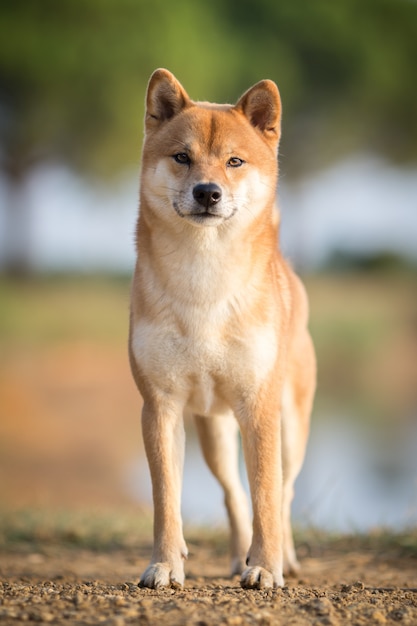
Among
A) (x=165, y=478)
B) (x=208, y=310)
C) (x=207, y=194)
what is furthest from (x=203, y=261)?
(x=165, y=478)

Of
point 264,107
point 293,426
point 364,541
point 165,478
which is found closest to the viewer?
point 165,478

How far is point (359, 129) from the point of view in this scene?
23984mm

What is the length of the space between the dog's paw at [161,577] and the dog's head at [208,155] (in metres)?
1.40

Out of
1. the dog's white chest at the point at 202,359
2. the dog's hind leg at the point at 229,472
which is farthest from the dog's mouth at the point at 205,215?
the dog's hind leg at the point at 229,472

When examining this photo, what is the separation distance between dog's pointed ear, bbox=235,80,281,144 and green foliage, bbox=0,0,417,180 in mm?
15958

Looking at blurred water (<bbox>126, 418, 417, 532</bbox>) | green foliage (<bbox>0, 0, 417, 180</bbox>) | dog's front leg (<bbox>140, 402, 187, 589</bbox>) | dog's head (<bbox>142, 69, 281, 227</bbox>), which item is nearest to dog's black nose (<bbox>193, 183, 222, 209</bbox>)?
dog's head (<bbox>142, 69, 281, 227</bbox>)

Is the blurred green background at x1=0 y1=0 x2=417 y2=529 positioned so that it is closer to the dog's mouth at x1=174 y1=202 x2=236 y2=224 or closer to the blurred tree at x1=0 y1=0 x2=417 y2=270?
the blurred tree at x1=0 y1=0 x2=417 y2=270

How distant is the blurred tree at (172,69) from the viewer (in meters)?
20.2

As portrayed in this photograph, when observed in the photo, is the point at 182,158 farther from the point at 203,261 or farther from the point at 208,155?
the point at 203,261

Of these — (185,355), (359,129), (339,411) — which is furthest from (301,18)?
(185,355)

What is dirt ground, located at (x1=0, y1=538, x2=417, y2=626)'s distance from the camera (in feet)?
9.50

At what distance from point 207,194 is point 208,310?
0.49 m

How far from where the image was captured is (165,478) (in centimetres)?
380

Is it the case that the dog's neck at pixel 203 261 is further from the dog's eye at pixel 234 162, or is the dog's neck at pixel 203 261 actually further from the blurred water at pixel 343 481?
the blurred water at pixel 343 481
